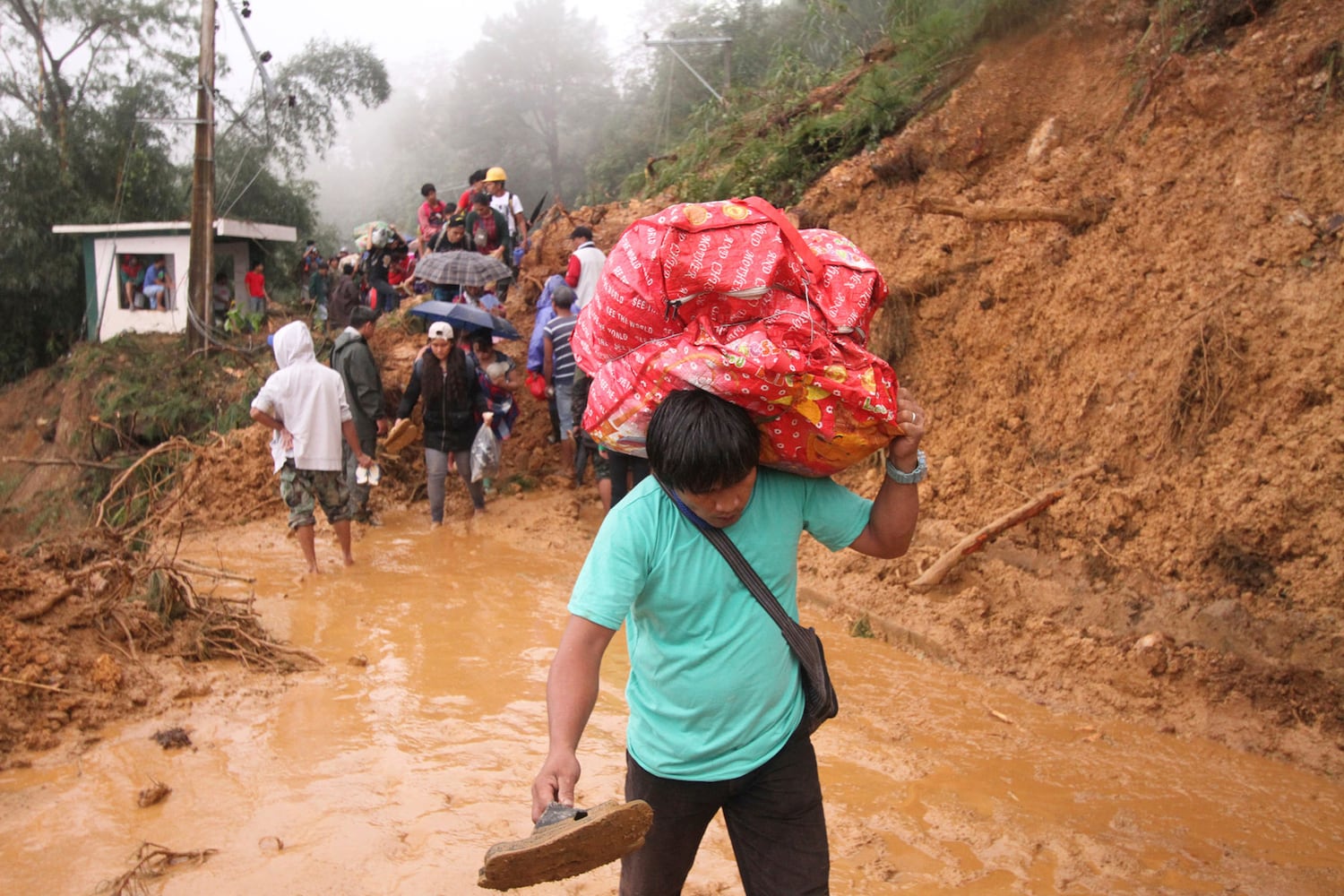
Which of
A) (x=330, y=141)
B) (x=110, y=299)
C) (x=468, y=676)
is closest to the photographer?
(x=468, y=676)

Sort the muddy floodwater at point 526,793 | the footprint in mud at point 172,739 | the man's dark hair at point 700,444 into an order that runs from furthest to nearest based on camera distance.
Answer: the footprint in mud at point 172,739
the muddy floodwater at point 526,793
the man's dark hair at point 700,444

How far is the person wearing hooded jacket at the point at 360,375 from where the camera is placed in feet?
28.4

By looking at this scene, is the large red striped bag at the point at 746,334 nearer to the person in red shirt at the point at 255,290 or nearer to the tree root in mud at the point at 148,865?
the tree root in mud at the point at 148,865

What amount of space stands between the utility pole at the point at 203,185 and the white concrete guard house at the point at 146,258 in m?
5.54

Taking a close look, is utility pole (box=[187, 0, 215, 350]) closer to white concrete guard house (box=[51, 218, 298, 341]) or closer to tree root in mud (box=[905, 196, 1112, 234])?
white concrete guard house (box=[51, 218, 298, 341])

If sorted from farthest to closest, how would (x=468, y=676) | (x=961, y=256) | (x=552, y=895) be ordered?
1. (x=961, y=256)
2. (x=468, y=676)
3. (x=552, y=895)

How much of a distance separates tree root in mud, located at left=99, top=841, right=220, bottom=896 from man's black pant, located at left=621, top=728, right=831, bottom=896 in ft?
6.84

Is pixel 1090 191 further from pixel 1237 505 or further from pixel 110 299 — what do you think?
pixel 110 299

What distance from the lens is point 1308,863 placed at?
147 inches

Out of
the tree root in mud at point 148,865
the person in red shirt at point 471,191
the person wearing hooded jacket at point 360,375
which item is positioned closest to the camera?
the tree root in mud at point 148,865

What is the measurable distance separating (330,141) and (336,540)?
71.4 feet

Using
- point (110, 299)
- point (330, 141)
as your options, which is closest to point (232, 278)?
point (110, 299)

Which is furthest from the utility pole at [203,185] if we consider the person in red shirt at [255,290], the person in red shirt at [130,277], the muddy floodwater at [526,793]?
the muddy floodwater at [526,793]

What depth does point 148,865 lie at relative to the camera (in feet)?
12.1
